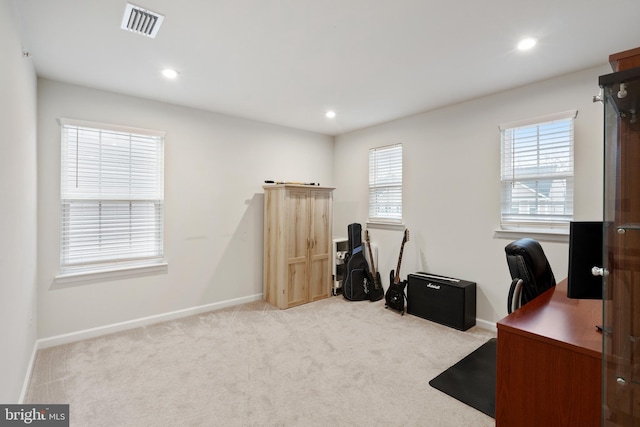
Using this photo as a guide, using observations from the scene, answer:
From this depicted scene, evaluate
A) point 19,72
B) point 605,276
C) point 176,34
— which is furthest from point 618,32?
point 19,72

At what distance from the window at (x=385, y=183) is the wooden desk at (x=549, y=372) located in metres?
2.89

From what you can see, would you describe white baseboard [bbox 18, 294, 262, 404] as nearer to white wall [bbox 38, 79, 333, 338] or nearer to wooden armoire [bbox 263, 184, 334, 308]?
white wall [bbox 38, 79, 333, 338]

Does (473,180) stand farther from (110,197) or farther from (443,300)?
(110,197)

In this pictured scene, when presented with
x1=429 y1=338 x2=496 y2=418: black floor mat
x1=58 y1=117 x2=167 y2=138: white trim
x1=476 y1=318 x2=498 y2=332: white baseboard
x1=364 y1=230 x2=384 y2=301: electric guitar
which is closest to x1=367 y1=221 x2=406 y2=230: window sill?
x1=364 y1=230 x2=384 y2=301: electric guitar

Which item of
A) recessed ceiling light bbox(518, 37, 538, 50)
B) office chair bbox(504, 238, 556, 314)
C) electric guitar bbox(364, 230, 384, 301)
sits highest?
recessed ceiling light bbox(518, 37, 538, 50)

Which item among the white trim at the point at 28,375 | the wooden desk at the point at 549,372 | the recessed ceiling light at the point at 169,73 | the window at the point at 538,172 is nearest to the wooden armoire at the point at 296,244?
the recessed ceiling light at the point at 169,73

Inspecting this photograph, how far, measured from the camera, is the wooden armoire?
4.00 meters

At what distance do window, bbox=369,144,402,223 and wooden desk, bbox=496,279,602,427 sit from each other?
2892 millimetres

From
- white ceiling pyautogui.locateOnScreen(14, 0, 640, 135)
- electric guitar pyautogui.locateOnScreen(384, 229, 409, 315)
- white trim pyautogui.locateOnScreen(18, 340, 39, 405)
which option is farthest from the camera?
electric guitar pyautogui.locateOnScreen(384, 229, 409, 315)

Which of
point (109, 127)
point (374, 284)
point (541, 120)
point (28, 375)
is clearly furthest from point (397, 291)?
point (109, 127)

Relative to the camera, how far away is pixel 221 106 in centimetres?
374

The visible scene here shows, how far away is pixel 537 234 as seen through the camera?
2.98 m

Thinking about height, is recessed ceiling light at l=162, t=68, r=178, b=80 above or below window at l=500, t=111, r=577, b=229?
above

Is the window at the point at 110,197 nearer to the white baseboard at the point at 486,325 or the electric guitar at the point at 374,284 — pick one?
the electric guitar at the point at 374,284
